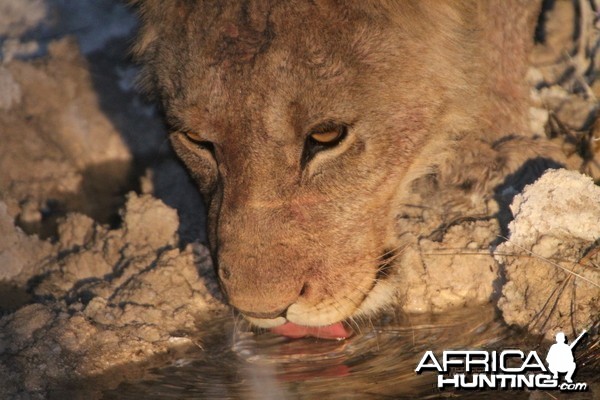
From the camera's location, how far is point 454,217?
181 inches

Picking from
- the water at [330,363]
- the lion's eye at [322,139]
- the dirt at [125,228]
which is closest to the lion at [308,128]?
the lion's eye at [322,139]

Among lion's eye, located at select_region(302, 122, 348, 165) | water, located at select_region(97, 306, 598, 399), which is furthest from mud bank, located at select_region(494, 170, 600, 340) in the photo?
lion's eye, located at select_region(302, 122, 348, 165)

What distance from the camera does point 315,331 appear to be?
13.7 ft

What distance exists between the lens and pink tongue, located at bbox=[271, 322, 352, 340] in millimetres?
4176

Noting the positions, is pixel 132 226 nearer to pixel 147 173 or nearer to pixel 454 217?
pixel 147 173

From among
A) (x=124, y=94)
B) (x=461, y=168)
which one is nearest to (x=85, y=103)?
(x=124, y=94)

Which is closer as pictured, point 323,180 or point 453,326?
point 323,180

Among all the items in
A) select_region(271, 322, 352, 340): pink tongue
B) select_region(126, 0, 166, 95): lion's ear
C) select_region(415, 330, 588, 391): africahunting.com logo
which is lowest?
select_region(415, 330, 588, 391): africahunting.com logo

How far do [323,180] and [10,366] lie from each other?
1340 millimetres

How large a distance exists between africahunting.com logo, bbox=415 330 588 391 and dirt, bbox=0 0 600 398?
23cm

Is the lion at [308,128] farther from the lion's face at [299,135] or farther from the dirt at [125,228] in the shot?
the dirt at [125,228]

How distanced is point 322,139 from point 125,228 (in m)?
1.42

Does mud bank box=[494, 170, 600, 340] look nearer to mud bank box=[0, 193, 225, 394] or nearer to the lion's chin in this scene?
the lion's chin

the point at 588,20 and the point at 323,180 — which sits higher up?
the point at 588,20
